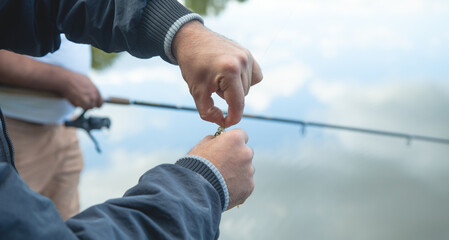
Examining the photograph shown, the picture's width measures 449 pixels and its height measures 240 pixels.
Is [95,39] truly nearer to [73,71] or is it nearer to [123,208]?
[123,208]

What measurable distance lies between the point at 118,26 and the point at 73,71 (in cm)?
77

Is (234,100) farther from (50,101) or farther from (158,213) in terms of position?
(50,101)

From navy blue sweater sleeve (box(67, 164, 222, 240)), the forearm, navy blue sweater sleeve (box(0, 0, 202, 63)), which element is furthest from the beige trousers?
navy blue sweater sleeve (box(67, 164, 222, 240))

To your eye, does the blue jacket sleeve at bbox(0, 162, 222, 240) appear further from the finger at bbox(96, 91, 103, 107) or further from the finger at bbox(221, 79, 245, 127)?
the finger at bbox(96, 91, 103, 107)

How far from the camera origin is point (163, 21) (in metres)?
0.57

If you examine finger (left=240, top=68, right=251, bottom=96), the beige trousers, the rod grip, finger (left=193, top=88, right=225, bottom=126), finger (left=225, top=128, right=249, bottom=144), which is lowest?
the beige trousers

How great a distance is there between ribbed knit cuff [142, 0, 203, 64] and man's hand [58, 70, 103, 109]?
0.74m

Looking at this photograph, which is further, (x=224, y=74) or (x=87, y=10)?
(x=87, y=10)

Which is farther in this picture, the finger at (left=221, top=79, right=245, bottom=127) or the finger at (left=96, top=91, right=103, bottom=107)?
the finger at (left=96, top=91, right=103, bottom=107)

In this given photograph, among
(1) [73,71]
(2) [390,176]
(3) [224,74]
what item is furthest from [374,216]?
(3) [224,74]

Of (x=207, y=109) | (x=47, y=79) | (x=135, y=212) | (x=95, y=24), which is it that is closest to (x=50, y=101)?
(x=47, y=79)

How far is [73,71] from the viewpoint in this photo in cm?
129

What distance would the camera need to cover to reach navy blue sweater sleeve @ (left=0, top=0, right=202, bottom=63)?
58 centimetres

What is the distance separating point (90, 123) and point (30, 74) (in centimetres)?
37
